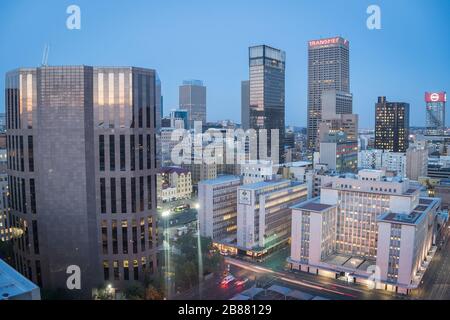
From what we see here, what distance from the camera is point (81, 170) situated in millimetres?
13711

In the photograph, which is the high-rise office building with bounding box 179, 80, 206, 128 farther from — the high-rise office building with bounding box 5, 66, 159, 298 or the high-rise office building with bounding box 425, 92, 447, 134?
the high-rise office building with bounding box 5, 66, 159, 298

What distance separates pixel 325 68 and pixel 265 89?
26.1 m

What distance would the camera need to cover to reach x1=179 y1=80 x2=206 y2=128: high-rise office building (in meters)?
91.1

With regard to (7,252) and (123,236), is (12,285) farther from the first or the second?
(7,252)

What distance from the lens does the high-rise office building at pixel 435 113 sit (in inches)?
2203

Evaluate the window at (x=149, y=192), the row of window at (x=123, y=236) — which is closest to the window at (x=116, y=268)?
the row of window at (x=123, y=236)

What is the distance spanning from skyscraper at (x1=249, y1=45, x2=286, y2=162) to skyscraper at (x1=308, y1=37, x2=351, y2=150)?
57.5ft

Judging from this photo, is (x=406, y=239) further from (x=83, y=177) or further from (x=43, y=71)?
(x=43, y=71)

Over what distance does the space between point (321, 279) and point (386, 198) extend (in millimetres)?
5330

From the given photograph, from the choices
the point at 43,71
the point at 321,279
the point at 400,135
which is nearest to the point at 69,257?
the point at 43,71

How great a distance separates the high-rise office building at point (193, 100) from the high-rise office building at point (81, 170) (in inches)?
2971

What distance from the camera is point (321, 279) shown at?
17.2 m

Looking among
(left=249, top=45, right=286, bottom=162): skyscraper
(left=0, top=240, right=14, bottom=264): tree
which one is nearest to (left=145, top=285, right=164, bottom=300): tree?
(left=0, top=240, right=14, bottom=264): tree

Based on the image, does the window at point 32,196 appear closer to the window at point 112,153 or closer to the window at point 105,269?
the window at point 112,153
